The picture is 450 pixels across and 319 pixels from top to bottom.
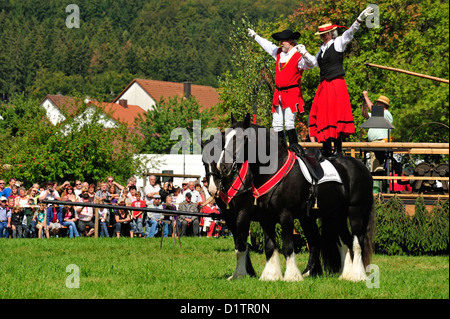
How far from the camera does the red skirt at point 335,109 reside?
8.85 meters

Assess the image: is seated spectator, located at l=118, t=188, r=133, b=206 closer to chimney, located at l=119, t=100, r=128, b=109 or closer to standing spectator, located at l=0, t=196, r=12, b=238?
standing spectator, located at l=0, t=196, r=12, b=238

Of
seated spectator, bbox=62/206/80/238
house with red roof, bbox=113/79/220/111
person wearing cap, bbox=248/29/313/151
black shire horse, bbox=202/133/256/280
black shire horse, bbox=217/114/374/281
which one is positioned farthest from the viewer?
house with red roof, bbox=113/79/220/111

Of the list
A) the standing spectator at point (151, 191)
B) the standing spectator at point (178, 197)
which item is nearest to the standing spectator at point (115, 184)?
the standing spectator at point (151, 191)

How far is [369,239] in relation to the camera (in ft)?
29.3

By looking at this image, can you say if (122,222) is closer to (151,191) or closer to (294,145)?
(151,191)

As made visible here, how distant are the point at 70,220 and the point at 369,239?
12854mm

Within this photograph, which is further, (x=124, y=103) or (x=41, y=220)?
(x=124, y=103)

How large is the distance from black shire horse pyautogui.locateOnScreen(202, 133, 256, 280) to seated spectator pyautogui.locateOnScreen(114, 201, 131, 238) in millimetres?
11761

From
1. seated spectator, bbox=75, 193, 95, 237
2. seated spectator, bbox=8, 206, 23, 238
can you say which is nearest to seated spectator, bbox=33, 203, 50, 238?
seated spectator, bbox=8, 206, 23, 238

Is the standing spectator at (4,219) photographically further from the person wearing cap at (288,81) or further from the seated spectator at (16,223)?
the person wearing cap at (288,81)

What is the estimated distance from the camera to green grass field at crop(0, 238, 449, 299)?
7.18m

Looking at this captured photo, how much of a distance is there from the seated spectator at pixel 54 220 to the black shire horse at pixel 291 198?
40.4ft

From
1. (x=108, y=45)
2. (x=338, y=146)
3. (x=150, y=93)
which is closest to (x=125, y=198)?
(x=338, y=146)
